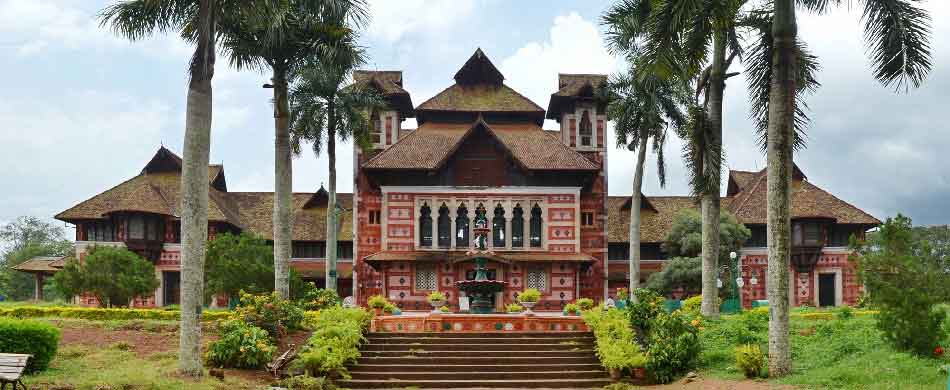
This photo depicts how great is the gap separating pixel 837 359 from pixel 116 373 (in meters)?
13.6

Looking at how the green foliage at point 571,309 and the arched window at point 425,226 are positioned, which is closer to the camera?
the green foliage at point 571,309

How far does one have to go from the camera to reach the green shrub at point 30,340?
53.9 ft

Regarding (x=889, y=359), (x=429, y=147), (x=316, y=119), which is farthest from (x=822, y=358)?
(x=429, y=147)

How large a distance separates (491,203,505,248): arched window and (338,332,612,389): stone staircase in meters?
16.5

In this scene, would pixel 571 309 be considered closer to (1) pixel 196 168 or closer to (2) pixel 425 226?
(1) pixel 196 168

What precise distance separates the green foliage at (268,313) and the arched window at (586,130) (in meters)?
25.1

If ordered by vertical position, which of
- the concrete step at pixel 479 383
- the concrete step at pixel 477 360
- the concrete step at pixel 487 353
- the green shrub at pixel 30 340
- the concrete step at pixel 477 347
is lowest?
the concrete step at pixel 479 383

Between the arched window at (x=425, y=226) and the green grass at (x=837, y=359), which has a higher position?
the arched window at (x=425, y=226)

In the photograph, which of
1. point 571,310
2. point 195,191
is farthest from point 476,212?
point 195,191

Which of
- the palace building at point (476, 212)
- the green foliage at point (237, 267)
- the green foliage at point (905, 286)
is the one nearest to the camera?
the green foliage at point (905, 286)

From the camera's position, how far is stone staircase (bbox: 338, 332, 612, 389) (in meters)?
19.1

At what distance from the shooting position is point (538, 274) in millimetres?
39375

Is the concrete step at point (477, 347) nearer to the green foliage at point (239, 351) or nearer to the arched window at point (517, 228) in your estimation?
the green foliage at point (239, 351)

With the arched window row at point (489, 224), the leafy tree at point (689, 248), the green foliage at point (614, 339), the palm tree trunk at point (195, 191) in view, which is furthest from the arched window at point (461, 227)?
the palm tree trunk at point (195, 191)
